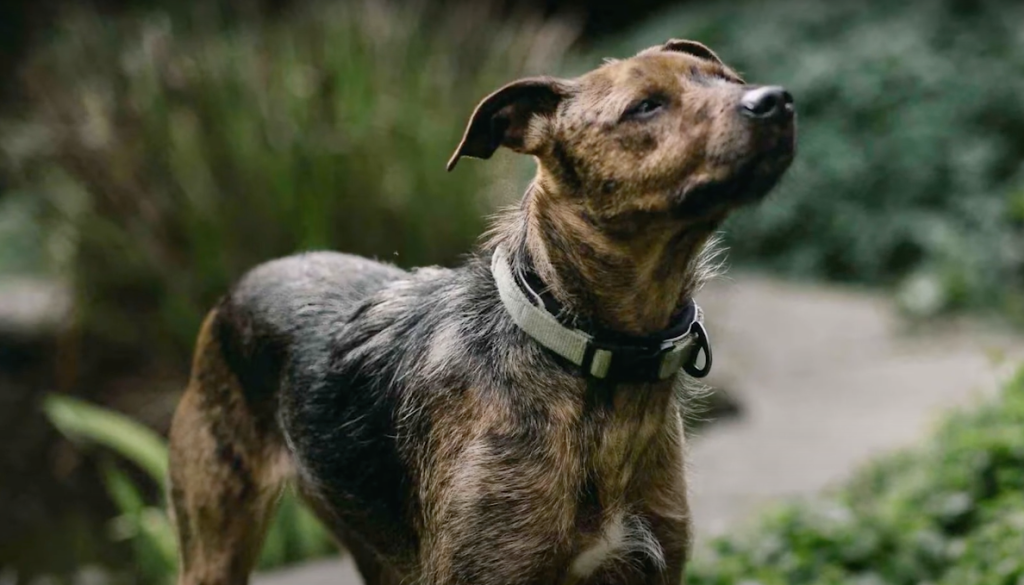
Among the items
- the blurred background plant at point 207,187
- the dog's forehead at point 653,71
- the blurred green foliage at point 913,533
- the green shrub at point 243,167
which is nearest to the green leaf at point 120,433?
the blurred background plant at point 207,187

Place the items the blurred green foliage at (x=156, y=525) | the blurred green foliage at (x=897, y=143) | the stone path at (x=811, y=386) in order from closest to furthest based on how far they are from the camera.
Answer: the blurred green foliage at (x=156, y=525) < the stone path at (x=811, y=386) < the blurred green foliage at (x=897, y=143)

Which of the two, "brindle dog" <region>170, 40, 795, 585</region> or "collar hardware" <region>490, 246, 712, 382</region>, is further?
"collar hardware" <region>490, 246, 712, 382</region>

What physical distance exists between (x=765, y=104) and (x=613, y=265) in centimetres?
57

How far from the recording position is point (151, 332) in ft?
26.7

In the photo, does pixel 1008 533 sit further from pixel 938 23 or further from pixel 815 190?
pixel 938 23

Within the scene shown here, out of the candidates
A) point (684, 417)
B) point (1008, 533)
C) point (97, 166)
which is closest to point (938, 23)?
point (97, 166)

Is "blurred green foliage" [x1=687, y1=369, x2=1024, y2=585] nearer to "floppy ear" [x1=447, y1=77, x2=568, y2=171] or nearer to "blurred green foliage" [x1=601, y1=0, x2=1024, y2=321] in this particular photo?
"floppy ear" [x1=447, y1=77, x2=568, y2=171]

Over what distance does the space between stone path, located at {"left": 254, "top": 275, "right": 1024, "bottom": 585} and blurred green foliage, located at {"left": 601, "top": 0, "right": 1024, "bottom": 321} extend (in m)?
0.93

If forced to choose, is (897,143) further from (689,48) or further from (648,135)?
(648,135)

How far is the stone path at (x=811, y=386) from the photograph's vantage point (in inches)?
263

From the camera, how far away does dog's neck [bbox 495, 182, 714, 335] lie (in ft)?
11.3

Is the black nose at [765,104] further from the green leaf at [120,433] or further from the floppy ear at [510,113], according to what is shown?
the green leaf at [120,433]

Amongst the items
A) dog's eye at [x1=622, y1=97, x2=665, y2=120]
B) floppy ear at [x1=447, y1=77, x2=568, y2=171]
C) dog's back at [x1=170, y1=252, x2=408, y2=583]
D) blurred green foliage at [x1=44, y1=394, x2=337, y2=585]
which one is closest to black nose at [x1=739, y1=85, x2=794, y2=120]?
dog's eye at [x1=622, y1=97, x2=665, y2=120]

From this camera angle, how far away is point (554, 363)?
348cm
